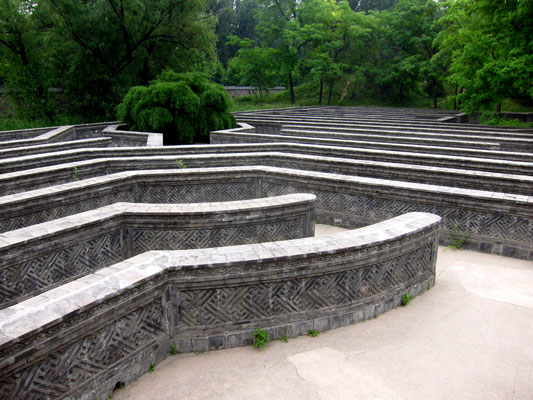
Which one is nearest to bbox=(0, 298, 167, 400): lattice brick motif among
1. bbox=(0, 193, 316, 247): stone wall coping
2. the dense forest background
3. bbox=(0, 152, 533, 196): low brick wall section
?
bbox=(0, 193, 316, 247): stone wall coping

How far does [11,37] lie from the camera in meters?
17.2

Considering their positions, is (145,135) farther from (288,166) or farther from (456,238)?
(456,238)

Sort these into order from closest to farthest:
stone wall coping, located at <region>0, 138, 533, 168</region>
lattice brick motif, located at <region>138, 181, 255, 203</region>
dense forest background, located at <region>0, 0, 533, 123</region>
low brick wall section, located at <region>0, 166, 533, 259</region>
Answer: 1. low brick wall section, located at <region>0, 166, 533, 259</region>
2. lattice brick motif, located at <region>138, 181, 255, 203</region>
3. stone wall coping, located at <region>0, 138, 533, 168</region>
4. dense forest background, located at <region>0, 0, 533, 123</region>

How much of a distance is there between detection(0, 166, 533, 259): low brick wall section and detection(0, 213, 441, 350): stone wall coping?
5.69 ft

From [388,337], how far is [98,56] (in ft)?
60.7

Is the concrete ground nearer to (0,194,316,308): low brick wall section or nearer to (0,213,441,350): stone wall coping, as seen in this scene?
(0,213,441,350): stone wall coping

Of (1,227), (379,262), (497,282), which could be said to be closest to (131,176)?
(1,227)

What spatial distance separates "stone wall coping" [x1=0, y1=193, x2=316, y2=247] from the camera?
4270 millimetres

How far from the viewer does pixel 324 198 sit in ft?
23.9

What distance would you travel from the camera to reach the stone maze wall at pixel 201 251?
280 centimetres

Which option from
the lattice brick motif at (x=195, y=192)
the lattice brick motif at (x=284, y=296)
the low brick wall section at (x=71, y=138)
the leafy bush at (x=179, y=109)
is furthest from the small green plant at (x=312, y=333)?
the leafy bush at (x=179, y=109)

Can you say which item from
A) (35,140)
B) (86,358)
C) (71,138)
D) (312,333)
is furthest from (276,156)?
(71,138)

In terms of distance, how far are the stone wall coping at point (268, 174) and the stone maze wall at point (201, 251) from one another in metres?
0.03

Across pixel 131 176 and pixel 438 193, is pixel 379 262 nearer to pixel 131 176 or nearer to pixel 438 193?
pixel 438 193
